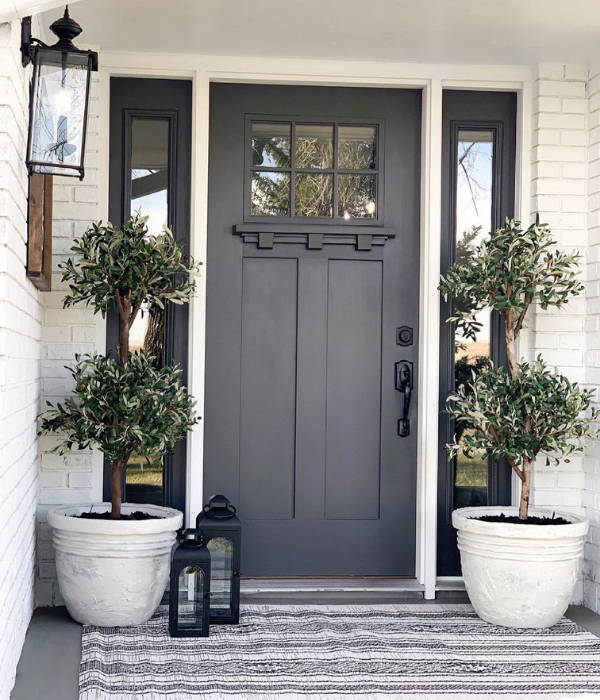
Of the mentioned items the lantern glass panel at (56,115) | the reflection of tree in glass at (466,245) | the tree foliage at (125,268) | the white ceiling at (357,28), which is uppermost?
the white ceiling at (357,28)

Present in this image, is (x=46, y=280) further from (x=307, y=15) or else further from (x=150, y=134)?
(x=307, y=15)

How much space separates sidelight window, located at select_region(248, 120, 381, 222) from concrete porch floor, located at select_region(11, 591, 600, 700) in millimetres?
1667

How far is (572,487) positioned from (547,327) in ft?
2.36

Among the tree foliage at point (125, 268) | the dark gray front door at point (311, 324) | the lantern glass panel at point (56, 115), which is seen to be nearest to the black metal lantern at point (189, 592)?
the dark gray front door at point (311, 324)

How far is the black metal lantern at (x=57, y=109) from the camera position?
2895 mm

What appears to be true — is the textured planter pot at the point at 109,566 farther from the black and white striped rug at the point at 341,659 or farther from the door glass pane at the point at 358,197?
the door glass pane at the point at 358,197

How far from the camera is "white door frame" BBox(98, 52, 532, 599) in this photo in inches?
168

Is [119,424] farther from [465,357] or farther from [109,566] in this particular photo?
[465,357]

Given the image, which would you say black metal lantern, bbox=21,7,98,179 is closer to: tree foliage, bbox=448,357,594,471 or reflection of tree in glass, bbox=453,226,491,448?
tree foliage, bbox=448,357,594,471

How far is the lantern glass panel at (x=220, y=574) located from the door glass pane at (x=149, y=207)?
0.55 meters

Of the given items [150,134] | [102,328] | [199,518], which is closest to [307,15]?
[150,134]

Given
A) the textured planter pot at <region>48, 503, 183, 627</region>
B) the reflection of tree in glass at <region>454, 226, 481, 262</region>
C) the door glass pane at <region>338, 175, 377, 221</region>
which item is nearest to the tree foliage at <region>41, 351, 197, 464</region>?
the textured planter pot at <region>48, 503, 183, 627</region>

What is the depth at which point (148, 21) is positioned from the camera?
3885 mm

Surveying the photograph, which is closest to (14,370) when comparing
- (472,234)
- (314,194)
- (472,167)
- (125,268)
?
(125,268)
